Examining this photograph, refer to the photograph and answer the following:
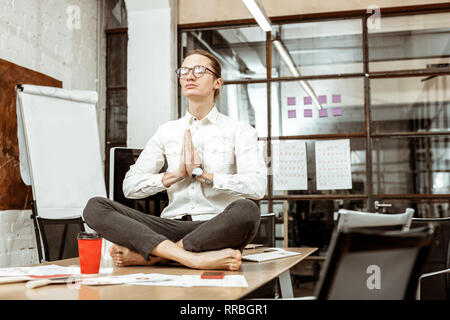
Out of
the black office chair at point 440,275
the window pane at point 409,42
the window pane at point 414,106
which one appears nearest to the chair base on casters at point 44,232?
the black office chair at point 440,275

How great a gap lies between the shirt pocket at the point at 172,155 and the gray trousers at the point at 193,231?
75 centimetres

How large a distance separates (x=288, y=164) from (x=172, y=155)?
1.68 m

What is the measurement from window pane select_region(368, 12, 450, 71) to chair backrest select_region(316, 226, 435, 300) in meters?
3.11

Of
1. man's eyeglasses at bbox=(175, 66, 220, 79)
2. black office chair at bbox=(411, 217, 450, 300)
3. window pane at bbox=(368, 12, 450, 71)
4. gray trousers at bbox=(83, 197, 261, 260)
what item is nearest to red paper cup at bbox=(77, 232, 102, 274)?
gray trousers at bbox=(83, 197, 261, 260)

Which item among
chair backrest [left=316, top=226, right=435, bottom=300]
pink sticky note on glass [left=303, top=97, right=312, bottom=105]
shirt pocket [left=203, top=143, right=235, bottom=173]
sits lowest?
chair backrest [left=316, top=226, right=435, bottom=300]

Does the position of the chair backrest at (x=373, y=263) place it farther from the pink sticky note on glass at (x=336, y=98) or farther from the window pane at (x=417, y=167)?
the pink sticky note on glass at (x=336, y=98)

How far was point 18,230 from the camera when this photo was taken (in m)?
2.82

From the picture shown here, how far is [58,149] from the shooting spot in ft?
9.14

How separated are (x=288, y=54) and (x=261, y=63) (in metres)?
0.22

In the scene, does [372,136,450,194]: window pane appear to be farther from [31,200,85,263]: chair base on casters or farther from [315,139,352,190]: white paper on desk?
[31,200,85,263]: chair base on casters

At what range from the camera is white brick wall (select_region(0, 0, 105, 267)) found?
275cm

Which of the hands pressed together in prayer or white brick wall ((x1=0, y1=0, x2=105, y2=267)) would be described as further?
white brick wall ((x1=0, y1=0, x2=105, y2=267))

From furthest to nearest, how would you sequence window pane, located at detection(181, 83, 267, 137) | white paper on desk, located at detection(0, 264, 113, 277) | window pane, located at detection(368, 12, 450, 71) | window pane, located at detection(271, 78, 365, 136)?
window pane, located at detection(181, 83, 267, 137) < window pane, located at detection(271, 78, 365, 136) < window pane, located at detection(368, 12, 450, 71) < white paper on desk, located at detection(0, 264, 113, 277)

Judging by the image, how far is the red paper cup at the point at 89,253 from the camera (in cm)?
121
